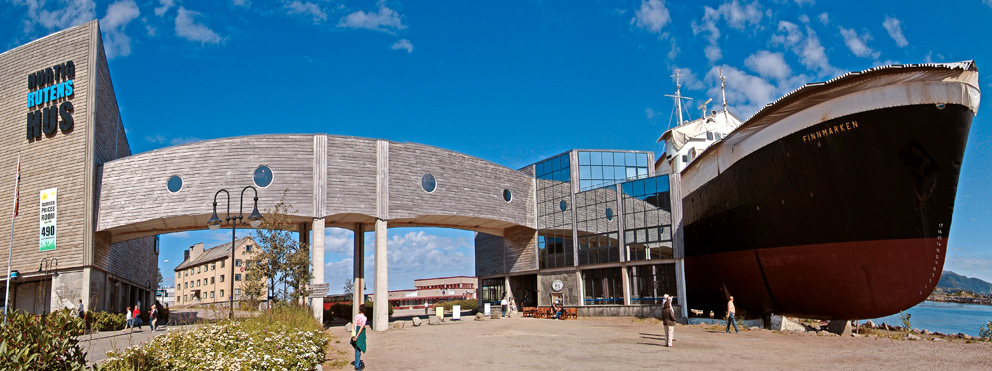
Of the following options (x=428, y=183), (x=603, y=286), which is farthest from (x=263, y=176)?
(x=603, y=286)

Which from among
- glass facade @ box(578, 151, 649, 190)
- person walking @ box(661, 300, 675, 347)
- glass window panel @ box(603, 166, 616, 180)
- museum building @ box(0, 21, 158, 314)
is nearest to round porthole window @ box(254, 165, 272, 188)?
museum building @ box(0, 21, 158, 314)

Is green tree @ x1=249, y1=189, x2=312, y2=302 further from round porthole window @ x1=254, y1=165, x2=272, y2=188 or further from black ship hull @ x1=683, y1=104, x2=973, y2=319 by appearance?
black ship hull @ x1=683, y1=104, x2=973, y2=319

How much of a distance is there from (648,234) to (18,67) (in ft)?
113

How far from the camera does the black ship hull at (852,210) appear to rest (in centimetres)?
2042

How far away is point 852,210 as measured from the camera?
21.9m

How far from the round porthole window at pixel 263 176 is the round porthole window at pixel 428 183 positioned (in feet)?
24.3

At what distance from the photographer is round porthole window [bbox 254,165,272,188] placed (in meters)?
29.8

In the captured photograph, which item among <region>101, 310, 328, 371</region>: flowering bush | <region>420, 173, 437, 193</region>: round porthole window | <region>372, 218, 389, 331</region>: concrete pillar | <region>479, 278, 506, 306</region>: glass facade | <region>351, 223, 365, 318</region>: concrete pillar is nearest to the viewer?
<region>101, 310, 328, 371</region>: flowering bush

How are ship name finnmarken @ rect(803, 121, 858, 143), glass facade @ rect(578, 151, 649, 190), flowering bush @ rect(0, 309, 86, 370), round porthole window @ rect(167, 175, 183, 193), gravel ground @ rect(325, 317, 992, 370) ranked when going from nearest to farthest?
flowering bush @ rect(0, 309, 86, 370), gravel ground @ rect(325, 317, 992, 370), ship name finnmarken @ rect(803, 121, 858, 143), round porthole window @ rect(167, 175, 183, 193), glass facade @ rect(578, 151, 649, 190)

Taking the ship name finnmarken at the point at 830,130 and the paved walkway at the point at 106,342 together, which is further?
the ship name finnmarken at the point at 830,130

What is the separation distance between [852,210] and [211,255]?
87953 millimetres

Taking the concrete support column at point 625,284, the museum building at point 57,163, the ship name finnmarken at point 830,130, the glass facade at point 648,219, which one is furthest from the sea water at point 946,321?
the museum building at point 57,163

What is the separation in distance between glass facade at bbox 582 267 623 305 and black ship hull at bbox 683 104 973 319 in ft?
30.0

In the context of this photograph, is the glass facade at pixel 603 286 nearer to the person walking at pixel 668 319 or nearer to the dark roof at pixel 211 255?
the person walking at pixel 668 319
